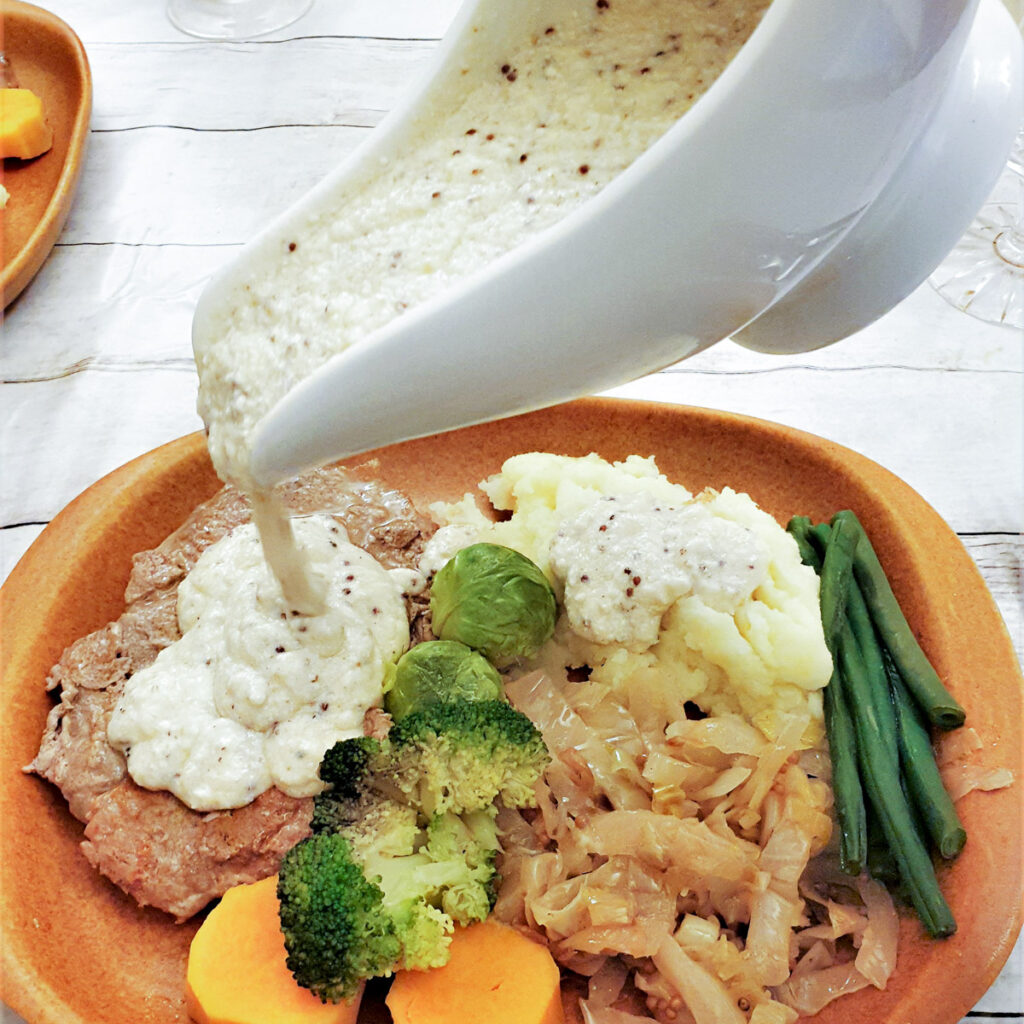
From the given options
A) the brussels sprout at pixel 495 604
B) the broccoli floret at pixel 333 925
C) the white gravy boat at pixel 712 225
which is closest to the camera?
the white gravy boat at pixel 712 225

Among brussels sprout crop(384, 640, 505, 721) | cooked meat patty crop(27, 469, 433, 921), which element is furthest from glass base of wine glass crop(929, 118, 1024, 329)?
brussels sprout crop(384, 640, 505, 721)

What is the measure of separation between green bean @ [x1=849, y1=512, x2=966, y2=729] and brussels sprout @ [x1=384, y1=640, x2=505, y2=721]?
761 millimetres

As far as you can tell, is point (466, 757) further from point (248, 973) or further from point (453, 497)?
point (453, 497)

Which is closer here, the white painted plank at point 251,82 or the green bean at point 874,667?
the green bean at point 874,667

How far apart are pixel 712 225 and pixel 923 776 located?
1.23 metres

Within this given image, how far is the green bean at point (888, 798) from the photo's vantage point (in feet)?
5.59

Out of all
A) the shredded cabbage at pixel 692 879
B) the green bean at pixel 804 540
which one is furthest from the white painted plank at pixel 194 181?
the shredded cabbage at pixel 692 879

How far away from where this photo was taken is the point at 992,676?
197 cm

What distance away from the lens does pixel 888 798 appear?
5.91ft

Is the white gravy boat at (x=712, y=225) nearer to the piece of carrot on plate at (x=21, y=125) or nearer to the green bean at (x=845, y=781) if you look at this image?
the green bean at (x=845, y=781)

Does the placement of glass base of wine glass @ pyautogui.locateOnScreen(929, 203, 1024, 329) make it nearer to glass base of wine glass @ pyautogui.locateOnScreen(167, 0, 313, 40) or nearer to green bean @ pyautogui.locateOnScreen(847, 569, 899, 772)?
green bean @ pyautogui.locateOnScreen(847, 569, 899, 772)

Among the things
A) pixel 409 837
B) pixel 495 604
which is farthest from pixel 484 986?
pixel 495 604

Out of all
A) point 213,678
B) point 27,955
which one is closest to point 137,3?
point 213,678

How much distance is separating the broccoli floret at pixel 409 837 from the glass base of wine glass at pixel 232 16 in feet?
10.6
